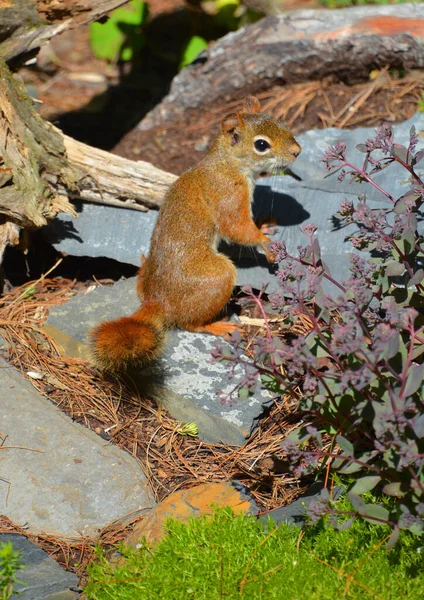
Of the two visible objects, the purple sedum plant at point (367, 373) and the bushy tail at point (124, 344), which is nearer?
the purple sedum plant at point (367, 373)

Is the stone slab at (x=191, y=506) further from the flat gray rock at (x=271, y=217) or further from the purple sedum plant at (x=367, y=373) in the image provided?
the flat gray rock at (x=271, y=217)

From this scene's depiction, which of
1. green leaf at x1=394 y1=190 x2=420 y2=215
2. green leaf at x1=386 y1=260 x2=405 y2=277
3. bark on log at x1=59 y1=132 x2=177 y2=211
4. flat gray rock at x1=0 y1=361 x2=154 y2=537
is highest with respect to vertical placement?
green leaf at x1=394 y1=190 x2=420 y2=215

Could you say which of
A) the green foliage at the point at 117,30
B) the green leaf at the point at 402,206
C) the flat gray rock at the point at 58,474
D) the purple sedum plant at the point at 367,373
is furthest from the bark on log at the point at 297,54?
the flat gray rock at the point at 58,474

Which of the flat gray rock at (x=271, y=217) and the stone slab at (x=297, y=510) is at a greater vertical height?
the flat gray rock at (x=271, y=217)

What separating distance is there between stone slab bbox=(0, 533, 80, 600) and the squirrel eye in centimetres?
232

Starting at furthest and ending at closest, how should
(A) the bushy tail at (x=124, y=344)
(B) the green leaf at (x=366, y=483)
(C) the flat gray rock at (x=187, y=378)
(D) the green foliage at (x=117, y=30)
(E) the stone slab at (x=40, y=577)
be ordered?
(D) the green foliage at (x=117, y=30) < (C) the flat gray rock at (x=187, y=378) < (A) the bushy tail at (x=124, y=344) < (E) the stone slab at (x=40, y=577) < (B) the green leaf at (x=366, y=483)

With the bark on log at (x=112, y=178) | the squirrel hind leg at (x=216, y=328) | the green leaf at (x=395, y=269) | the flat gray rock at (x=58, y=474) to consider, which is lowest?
the flat gray rock at (x=58, y=474)

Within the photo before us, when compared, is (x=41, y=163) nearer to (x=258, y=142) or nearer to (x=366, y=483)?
(x=258, y=142)

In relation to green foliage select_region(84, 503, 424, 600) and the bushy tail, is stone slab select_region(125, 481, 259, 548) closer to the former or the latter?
green foliage select_region(84, 503, 424, 600)

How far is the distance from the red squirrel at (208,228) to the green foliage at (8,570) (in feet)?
4.30

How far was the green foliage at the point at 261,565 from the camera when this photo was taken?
248 cm

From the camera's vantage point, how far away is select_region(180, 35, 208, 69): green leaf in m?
6.24

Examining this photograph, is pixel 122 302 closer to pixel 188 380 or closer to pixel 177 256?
pixel 177 256

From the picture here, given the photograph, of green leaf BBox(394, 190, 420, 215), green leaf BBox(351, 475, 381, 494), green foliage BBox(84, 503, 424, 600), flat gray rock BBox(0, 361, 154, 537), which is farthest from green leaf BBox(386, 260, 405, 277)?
flat gray rock BBox(0, 361, 154, 537)
